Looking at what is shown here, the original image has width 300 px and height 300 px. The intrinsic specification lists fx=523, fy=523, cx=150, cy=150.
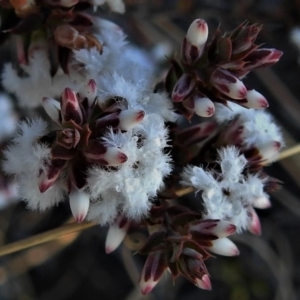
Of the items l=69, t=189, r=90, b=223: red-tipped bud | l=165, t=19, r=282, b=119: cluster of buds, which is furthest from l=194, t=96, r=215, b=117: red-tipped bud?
l=69, t=189, r=90, b=223: red-tipped bud

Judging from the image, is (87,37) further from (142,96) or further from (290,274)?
(290,274)

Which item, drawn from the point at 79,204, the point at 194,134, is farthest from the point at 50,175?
the point at 194,134

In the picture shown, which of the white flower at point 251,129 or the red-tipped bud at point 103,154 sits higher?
the white flower at point 251,129

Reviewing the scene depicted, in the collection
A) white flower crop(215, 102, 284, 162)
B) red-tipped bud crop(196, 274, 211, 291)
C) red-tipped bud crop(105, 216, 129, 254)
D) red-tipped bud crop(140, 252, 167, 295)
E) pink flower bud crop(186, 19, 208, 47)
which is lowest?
red-tipped bud crop(105, 216, 129, 254)

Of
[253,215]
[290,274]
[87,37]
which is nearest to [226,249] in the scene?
[253,215]

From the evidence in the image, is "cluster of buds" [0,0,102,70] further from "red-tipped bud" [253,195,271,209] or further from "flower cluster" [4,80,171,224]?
"red-tipped bud" [253,195,271,209]

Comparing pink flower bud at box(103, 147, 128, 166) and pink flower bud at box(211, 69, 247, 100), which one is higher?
pink flower bud at box(211, 69, 247, 100)

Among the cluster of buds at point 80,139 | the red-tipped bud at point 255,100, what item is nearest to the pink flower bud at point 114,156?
the cluster of buds at point 80,139

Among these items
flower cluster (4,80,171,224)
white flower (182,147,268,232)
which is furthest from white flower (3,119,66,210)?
white flower (182,147,268,232)

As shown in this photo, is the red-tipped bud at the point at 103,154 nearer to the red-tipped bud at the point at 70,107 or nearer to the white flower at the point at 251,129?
the red-tipped bud at the point at 70,107
